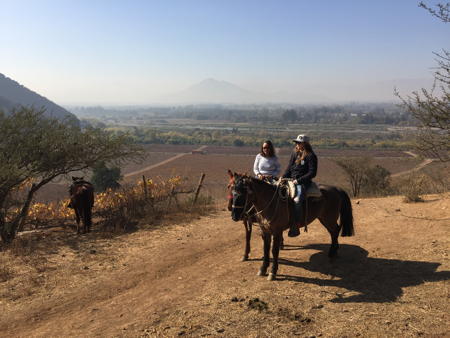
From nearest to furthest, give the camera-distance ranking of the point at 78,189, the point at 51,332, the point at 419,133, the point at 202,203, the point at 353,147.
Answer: the point at 51,332 < the point at 419,133 < the point at 78,189 < the point at 202,203 < the point at 353,147

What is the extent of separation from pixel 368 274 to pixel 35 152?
35.5 ft

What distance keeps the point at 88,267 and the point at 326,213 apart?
18.5ft

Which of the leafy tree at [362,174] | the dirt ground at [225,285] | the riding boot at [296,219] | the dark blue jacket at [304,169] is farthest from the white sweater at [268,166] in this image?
the leafy tree at [362,174]

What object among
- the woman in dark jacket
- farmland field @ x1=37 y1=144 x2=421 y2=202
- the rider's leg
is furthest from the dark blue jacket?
farmland field @ x1=37 y1=144 x2=421 y2=202

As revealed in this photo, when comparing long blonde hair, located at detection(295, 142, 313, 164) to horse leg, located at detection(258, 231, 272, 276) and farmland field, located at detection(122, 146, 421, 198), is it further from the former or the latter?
farmland field, located at detection(122, 146, 421, 198)

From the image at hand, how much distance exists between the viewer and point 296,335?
4730mm

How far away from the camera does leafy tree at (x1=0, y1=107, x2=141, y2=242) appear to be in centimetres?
1065

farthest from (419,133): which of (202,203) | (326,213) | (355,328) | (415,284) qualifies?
(202,203)

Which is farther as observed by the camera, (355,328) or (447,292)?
(447,292)

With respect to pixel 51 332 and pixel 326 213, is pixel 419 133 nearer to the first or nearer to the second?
pixel 326 213

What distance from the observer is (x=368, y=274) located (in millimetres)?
6633

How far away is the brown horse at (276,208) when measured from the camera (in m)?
6.08

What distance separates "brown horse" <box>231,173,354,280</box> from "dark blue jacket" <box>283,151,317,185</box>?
48 cm

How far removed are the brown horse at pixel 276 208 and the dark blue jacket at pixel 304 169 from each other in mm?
483
